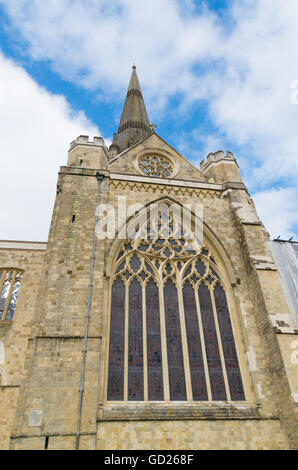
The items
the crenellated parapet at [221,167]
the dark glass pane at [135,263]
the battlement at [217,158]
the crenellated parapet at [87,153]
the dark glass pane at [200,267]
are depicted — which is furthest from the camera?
the battlement at [217,158]

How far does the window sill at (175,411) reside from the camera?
721 cm

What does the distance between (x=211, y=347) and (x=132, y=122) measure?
18292 millimetres

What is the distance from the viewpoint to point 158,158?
549 inches

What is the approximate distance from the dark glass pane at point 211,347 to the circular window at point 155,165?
18.0 feet

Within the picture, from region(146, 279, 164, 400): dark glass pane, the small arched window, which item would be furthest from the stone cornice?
region(146, 279, 164, 400): dark glass pane

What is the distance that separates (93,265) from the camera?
9.05 m

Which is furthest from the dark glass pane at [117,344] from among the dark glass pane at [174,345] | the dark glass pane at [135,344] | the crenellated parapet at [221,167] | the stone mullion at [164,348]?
the crenellated parapet at [221,167]

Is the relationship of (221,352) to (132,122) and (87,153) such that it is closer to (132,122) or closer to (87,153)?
(87,153)

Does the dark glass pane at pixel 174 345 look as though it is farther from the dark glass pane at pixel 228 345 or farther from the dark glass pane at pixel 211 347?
the dark glass pane at pixel 228 345

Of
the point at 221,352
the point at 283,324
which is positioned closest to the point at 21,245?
the point at 221,352
